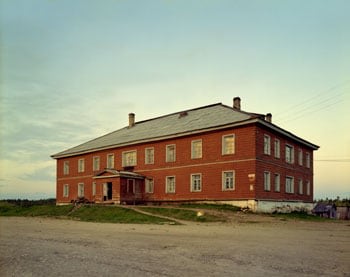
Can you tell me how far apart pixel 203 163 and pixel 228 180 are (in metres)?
2.89

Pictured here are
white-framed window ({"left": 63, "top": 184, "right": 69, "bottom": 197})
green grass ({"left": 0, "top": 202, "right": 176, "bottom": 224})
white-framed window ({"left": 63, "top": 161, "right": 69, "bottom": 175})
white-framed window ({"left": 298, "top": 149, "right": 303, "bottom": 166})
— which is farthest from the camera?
white-framed window ({"left": 63, "top": 161, "right": 69, "bottom": 175})

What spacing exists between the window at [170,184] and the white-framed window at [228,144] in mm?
6330

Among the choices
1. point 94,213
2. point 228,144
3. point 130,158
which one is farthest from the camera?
point 130,158

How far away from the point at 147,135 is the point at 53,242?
2756 cm

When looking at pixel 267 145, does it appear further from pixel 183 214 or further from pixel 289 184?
pixel 183 214

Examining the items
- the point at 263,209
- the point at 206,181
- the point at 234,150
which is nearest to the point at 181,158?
the point at 206,181

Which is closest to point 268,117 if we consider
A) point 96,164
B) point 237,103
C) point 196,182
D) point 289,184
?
point 237,103

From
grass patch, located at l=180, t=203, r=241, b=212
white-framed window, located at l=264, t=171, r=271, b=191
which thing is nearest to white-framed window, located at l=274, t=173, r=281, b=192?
white-framed window, located at l=264, t=171, r=271, b=191

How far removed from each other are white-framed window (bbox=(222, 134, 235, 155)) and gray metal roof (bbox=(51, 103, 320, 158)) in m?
1.14

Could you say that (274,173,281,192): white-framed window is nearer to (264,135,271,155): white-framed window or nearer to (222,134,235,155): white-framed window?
(264,135,271,155): white-framed window

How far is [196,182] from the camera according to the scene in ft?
115

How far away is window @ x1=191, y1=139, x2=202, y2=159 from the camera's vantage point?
115ft

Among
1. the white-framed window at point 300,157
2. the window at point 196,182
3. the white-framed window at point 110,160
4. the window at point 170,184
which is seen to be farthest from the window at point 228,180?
the white-framed window at point 110,160

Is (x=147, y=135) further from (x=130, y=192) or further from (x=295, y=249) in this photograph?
(x=295, y=249)
